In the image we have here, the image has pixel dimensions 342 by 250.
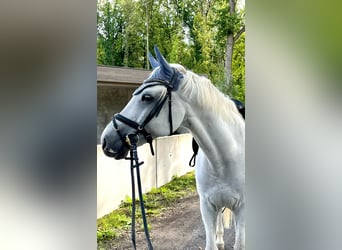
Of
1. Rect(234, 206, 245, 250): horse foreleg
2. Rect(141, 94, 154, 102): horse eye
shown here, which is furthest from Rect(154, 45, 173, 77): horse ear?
Rect(234, 206, 245, 250): horse foreleg

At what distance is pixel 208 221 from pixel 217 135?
0.48 m

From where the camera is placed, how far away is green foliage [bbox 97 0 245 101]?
1.68m

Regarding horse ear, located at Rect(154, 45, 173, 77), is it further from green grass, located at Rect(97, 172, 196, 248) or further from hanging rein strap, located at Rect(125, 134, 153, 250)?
green grass, located at Rect(97, 172, 196, 248)

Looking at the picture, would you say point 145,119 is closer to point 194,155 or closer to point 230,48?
point 194,155

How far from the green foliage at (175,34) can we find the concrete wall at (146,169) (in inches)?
15.7

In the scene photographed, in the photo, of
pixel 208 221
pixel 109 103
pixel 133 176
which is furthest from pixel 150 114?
pixel 208 221
